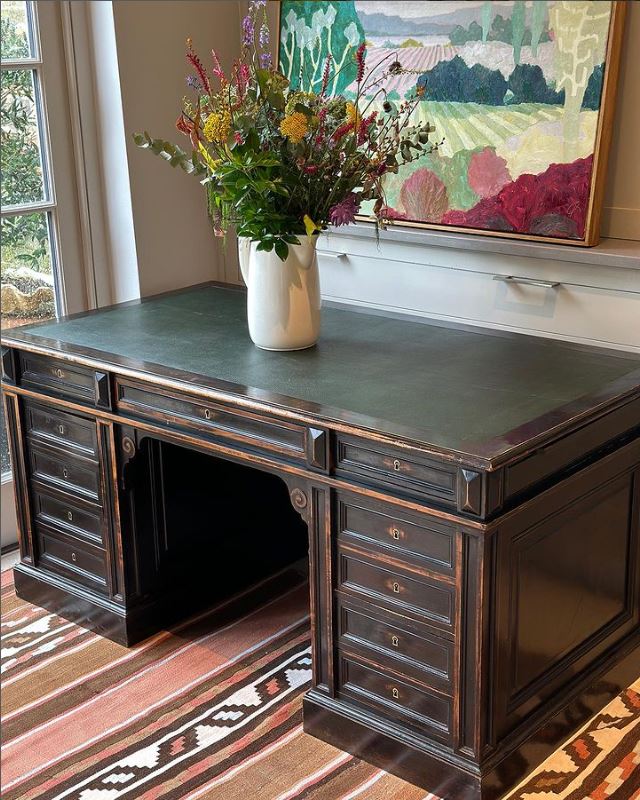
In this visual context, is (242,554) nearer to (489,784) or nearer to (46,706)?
(46,706)

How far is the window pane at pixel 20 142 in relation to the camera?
2.69 m

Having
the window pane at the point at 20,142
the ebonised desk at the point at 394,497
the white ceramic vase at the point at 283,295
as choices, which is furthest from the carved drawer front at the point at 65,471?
the window pane at the point at 20,142

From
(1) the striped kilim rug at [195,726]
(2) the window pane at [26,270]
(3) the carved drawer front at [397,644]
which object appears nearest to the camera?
(3) the carved drawer front at [397,644]

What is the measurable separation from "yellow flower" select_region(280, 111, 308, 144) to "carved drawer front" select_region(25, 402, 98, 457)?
0.88m

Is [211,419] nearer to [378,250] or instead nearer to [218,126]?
[218,126]

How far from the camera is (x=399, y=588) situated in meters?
1.83

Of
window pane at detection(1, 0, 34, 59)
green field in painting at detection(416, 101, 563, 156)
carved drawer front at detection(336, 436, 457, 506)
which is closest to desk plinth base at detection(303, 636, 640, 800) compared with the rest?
carved drawer front at detection(336, 436, 457, 506)

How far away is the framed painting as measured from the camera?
2.18 m

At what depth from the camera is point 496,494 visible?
5.41ft

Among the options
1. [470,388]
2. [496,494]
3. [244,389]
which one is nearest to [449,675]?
[496,494]

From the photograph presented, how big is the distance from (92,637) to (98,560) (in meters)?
0.21

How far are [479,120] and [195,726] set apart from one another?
1.60 m

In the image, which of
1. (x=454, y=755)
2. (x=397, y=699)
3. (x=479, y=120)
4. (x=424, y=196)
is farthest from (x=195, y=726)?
(x=479, y=120)

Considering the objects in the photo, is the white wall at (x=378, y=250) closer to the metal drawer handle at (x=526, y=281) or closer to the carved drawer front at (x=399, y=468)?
the metal drawer handle at (x=526, y=281)
